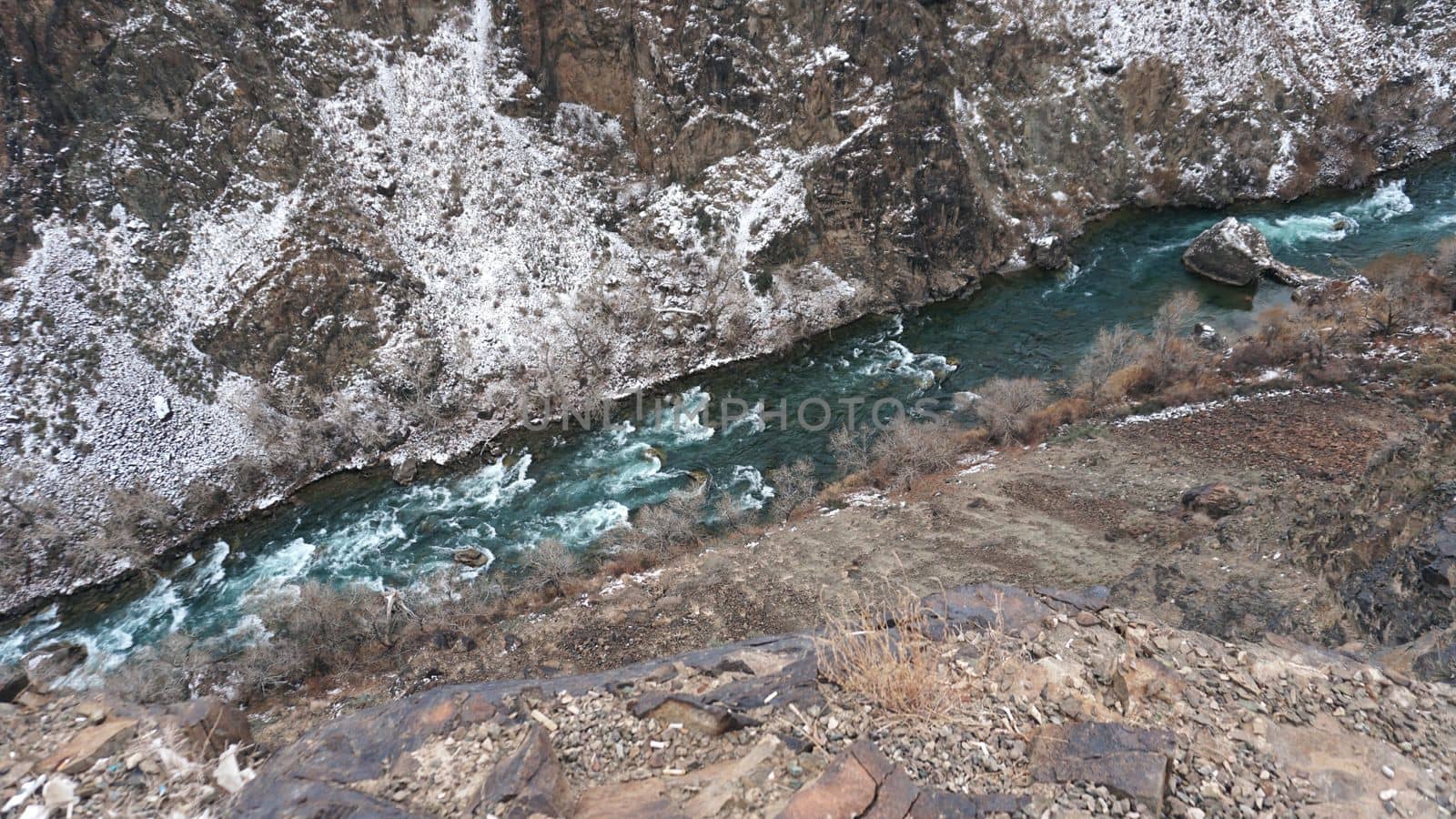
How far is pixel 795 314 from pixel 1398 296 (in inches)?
836

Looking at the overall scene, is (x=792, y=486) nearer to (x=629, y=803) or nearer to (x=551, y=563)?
(x=551, y=563)

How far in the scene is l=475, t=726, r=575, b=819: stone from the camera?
516 centimetres

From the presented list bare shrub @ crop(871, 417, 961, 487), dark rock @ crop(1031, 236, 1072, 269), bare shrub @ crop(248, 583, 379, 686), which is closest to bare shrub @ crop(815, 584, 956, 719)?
bare shrub @ crop(871, 417, 961, 487)

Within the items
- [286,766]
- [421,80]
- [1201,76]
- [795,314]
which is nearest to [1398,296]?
[1201,76]

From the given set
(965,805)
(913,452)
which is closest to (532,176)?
(913,452)

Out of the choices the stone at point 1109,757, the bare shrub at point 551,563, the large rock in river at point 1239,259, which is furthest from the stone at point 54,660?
the large rock in river at point 1239,259

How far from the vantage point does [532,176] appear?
100ft

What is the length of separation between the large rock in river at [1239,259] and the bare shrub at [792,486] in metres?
20.7

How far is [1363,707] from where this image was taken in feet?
19.6

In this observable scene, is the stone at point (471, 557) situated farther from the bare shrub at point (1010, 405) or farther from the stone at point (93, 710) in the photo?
the bare shrub at point (1010, 405)

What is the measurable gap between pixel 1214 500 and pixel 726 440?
1428 centimetres

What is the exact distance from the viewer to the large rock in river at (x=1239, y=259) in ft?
91.9

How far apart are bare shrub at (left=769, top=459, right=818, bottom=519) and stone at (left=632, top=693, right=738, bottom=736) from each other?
1424cm

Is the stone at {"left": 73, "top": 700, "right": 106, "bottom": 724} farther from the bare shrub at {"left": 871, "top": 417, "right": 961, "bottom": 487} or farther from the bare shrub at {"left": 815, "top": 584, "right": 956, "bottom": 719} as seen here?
the bare shrub at {"left": 871, "top": 417, "right": 961, "bottom": 487}
